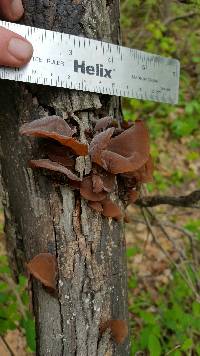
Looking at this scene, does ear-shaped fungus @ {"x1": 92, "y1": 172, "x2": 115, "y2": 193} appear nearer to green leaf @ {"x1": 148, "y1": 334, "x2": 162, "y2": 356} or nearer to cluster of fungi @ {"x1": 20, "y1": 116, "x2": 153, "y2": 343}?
cluster of fungi @ {"x1": 20, "y1": 116, "x2": 153, "y2": 343}

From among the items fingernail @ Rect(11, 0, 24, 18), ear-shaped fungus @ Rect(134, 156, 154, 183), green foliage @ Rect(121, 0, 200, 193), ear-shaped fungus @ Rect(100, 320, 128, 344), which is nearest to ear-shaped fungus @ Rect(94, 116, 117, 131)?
ear-shaped fungus @ Rect(134, 156, 154, 183)

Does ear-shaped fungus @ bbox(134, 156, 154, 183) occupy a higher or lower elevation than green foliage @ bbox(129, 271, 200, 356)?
higher

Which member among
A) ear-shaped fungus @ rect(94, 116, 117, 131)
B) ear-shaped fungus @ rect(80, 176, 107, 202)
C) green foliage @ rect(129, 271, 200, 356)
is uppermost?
ear-shaped fungus @ rect(94, 116, 117, 131)

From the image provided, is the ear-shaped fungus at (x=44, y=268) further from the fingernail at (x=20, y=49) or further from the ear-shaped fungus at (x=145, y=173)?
the fingernail at (x=20, y=49)

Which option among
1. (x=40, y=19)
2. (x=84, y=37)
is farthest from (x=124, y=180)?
(x=40, y=19)

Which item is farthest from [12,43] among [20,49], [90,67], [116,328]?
[116,328]

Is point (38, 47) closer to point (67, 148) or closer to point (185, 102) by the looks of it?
point (67, 148)

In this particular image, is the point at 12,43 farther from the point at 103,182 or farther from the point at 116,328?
the point at 116,328
